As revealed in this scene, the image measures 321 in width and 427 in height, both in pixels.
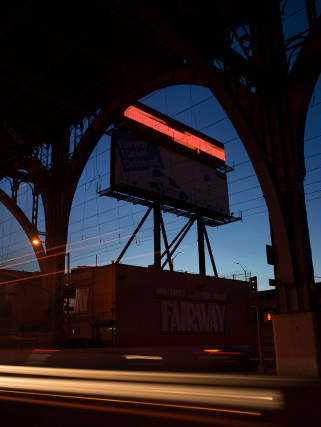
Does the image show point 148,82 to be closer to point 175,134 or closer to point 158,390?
point 158,390

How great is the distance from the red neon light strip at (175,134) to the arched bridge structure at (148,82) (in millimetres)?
17536

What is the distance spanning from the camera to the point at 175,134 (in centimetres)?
5350

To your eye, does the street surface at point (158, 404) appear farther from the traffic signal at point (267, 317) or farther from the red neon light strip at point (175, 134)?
the red neon light strip at point (175, 134)

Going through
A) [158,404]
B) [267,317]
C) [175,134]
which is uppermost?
[175,134]

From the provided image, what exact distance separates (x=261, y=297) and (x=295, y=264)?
48.0m

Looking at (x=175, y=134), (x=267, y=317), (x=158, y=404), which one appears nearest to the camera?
(x=158, y=404)

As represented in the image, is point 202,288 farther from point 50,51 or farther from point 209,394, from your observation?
point 209,394

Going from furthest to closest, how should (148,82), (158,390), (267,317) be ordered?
1. (148,82)
2. (267,317)
3. (158,390)

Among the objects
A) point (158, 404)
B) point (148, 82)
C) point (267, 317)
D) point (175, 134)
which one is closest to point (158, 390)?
point (158, 404)

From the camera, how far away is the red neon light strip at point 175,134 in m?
47.9

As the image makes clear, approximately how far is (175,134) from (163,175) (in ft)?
20.7

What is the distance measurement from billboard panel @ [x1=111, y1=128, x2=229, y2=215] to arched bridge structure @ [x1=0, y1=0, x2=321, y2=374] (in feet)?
47.1

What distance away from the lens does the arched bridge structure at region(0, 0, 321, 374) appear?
1541 cm

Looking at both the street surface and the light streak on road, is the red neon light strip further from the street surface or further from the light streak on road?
the street surface
